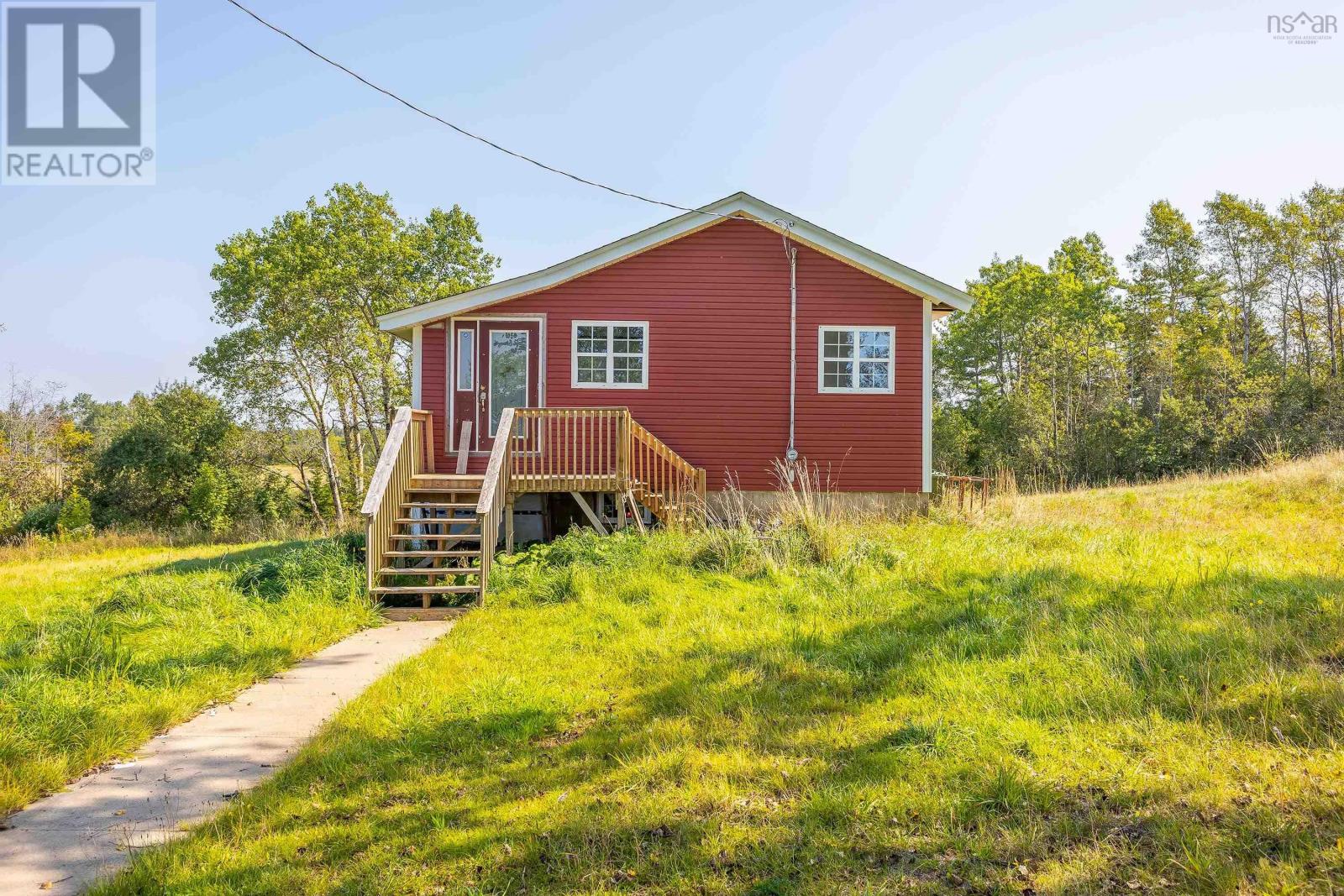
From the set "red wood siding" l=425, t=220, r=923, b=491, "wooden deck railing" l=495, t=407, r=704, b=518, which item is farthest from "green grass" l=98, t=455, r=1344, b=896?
"red wood siding" l=425, t=220, r=923, b=491

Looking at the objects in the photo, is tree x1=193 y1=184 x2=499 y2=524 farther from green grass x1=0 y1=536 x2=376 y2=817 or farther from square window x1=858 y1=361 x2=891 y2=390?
square window x1=858 y1=361 x2=891 y2=390

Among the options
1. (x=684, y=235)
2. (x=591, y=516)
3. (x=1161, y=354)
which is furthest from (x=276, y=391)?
(x=1161, y=354)

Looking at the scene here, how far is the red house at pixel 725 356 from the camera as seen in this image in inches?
522

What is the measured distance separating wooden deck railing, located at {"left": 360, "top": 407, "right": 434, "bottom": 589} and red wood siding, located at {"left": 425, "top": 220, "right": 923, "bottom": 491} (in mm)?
3031

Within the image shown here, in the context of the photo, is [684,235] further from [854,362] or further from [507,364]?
[507,364]

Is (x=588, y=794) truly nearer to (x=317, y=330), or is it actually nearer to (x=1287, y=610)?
(x=1287, y=610)

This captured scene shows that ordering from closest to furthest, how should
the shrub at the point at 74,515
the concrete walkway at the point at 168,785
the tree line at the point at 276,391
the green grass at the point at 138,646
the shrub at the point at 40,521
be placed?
the concrete walkway at the point at 168,785 < the green grass at the point at 138,646 < the shrub at the point at 74,515 < the shrub at the point at 40,521 < the tree line at the point at 276,391

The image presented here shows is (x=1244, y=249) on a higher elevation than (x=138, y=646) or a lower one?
higher

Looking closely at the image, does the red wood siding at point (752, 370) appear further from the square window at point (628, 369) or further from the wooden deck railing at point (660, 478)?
the wooden deck railing at point (660, 478)

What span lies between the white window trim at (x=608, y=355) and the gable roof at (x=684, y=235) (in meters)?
0.92

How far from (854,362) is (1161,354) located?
88.4ft

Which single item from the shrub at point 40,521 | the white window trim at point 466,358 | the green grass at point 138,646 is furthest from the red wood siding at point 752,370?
the shrub at point 40,521

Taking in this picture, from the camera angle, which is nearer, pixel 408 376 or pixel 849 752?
pixel 849 752

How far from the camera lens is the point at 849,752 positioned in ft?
12.7
